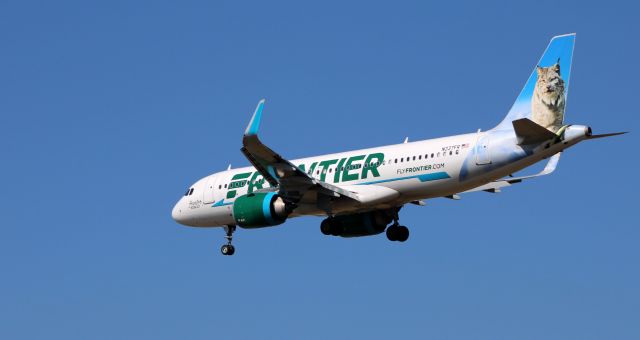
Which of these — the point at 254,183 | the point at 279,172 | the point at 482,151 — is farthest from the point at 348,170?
the point at 482,151

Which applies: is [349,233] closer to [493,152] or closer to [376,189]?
[376,189]

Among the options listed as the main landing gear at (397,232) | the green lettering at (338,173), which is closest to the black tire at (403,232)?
the main landing gear at (397,232)

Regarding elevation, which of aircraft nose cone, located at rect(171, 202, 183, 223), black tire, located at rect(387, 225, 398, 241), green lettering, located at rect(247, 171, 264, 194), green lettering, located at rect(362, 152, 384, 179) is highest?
aircraft nose cone, located at rect(171, 202, 183, 223)

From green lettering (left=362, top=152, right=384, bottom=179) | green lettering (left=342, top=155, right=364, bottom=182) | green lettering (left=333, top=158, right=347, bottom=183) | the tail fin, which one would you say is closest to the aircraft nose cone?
green lettering (left=333, top=158, right=347, bottom=183)

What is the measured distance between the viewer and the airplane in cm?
→ 5044

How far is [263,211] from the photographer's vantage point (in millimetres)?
54031

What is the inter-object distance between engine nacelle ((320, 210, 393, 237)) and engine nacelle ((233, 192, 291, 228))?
143 inches

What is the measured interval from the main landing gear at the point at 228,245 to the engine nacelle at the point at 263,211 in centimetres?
483

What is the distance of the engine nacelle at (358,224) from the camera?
57188 millimetres

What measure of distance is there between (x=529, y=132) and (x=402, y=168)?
18.3ft

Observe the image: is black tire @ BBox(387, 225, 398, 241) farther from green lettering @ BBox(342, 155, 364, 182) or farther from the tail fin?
the tail fin

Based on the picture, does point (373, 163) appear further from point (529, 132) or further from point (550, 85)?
point (550, 85)

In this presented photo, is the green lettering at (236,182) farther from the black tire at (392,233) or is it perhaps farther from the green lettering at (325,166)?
the black tire at (392,233)

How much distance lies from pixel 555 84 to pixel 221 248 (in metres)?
16.5
